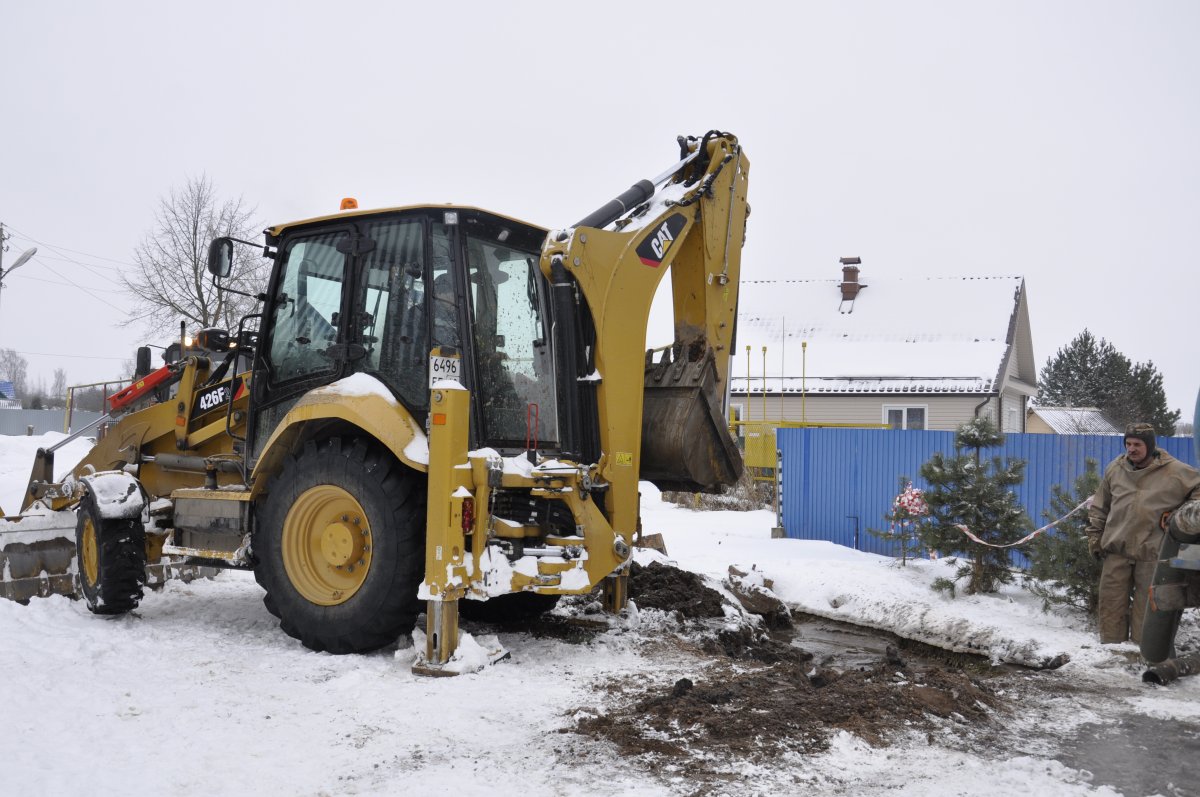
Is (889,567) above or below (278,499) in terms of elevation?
below

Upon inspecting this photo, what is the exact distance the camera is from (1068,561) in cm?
771

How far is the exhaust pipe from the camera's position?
5812mm

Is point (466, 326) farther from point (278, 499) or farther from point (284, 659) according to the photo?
point (284, 659)

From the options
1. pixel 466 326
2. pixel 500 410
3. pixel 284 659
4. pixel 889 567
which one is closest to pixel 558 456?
pixel 500 410

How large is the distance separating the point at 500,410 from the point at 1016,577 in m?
6.14

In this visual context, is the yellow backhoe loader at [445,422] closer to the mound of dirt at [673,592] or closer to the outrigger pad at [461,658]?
the outrigger pad at [461,658]

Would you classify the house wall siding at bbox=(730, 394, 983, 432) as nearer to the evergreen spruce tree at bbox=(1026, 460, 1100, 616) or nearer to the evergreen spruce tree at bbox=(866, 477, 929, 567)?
the evergreen spruce tree at bbox=(866, 477, 929, 567)

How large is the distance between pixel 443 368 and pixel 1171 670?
4.76m

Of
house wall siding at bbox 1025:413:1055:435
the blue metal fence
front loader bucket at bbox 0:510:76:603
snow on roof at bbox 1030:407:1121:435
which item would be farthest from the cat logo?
house wall siding at bbox 1025:413:1055:435

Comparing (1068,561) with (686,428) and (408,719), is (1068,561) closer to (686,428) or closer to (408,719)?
(686,428)

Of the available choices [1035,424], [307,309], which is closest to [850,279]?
[307,309]

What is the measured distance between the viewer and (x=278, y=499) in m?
6.18

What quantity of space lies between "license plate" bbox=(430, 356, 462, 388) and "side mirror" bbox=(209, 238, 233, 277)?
1.88 metres

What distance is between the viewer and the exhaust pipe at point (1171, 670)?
229 inches
